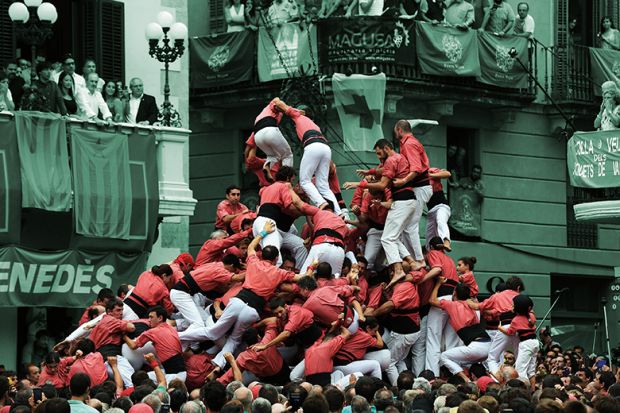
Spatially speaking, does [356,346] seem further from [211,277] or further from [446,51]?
[446,51]

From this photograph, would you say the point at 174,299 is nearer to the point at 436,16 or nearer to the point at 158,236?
the point at 158,236

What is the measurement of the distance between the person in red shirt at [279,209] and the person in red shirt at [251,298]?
50 cm

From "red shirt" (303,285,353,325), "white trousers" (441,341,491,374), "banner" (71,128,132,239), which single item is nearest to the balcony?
"banner" (71,128,132,239)

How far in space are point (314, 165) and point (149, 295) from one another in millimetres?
2941

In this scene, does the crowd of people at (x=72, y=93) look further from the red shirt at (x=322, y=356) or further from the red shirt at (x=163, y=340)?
the red shirt at (x=322, y=356)

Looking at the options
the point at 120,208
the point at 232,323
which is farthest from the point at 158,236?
the point at 232,323

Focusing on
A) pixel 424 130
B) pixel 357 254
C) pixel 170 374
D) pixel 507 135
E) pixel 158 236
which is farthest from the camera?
pixel 507 135

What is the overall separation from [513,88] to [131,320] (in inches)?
712

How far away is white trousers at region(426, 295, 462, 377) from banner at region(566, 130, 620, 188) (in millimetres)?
11208

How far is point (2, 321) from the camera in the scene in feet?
108

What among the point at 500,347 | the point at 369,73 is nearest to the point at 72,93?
the point at 369,73

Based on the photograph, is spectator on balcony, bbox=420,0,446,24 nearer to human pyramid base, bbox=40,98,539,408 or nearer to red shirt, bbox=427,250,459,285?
human pyramid base, bbox=40,98,539,408

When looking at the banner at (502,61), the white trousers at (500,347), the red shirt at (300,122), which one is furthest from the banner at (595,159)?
the red shirt at (300,122)

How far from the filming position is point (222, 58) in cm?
4031
